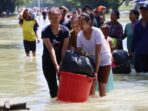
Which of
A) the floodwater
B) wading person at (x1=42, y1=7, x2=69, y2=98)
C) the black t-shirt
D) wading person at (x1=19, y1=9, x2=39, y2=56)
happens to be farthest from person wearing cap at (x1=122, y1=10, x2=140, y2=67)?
the black t-shirt

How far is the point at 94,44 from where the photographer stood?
29.8 feet

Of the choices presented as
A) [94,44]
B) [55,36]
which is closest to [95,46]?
[94,44]

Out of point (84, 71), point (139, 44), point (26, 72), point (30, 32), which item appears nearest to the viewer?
point (84, 71)

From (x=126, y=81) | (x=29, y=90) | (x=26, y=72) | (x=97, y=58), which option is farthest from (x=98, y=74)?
(x=26, y=72)

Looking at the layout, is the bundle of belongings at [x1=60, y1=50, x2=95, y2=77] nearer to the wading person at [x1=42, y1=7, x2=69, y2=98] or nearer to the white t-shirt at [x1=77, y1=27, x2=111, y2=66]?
the wading person at [x1=42, y1=7, x2=69, y2=98]

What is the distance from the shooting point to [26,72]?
14.6 metres

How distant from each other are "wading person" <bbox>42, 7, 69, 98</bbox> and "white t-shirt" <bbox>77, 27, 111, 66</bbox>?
238 mm

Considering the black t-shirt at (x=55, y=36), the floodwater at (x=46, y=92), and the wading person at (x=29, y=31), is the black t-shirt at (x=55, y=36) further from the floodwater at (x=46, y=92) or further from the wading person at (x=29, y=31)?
the wading person at (x=29, y=31)

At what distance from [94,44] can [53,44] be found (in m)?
0.65

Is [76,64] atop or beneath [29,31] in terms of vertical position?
atop

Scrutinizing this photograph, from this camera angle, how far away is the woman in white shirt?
8992 millimetres

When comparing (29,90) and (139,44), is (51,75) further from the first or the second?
(139,44)

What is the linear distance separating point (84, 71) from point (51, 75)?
0.68 metres

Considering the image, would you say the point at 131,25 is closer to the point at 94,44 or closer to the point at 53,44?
the point at 94,44
